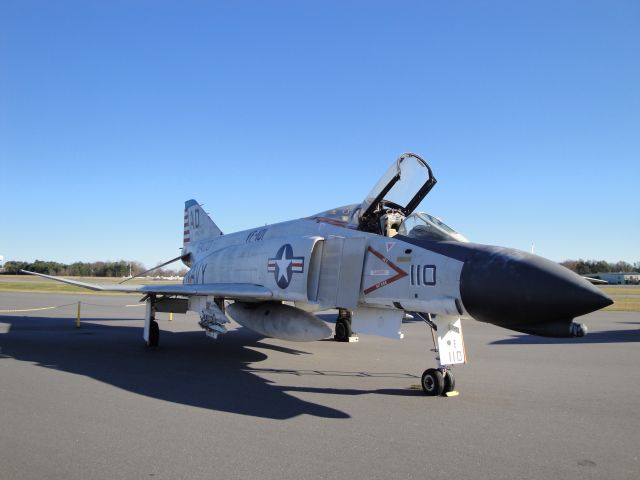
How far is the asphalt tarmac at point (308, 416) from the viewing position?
145 inches

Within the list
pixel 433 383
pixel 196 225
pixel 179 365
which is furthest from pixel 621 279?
pixel 179 365

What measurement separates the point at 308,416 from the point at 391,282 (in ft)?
7.38

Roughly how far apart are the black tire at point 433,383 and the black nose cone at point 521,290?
1.18 meters

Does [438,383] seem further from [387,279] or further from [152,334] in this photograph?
[152,334]

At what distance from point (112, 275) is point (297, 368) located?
86492 millimetres

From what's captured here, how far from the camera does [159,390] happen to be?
245 inches

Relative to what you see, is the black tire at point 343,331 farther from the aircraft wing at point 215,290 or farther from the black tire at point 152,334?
the black tire at point 152,334

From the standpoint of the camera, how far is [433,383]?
244 inches

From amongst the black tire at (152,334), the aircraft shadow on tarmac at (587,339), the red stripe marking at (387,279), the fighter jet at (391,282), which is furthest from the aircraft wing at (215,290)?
the aircraft shadow on tarmac at (587,339)

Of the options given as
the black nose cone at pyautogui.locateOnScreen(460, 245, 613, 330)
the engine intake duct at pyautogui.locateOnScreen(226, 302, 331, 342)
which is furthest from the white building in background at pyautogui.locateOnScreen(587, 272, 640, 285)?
the black nose cone at pyautogui.locateOnScreen(460, 245, 613, 330)

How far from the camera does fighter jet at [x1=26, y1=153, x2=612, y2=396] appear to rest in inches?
194

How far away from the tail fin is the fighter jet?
438cm

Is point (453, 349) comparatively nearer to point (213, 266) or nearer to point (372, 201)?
point (372, 201)

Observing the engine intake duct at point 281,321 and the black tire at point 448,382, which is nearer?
→ the black tire at point 448,382
